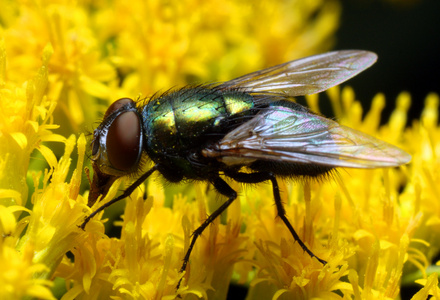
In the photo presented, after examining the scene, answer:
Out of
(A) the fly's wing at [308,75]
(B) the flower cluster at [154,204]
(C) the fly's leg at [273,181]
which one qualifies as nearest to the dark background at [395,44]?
(B) the flower cluster at [154,204]

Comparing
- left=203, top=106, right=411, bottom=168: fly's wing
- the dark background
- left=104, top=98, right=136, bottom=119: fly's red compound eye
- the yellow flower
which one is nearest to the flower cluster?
the yellow flower

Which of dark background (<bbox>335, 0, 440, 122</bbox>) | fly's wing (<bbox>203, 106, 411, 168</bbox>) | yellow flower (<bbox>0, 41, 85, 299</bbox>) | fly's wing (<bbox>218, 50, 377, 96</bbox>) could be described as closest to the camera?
yellow flower (<bbox>0, 41, 85, 299</bbox>)

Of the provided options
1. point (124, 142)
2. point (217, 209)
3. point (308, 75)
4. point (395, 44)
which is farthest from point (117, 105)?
point (395, 44)

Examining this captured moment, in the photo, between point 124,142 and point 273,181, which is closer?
point 124,142

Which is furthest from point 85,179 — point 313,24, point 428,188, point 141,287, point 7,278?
point 313,24

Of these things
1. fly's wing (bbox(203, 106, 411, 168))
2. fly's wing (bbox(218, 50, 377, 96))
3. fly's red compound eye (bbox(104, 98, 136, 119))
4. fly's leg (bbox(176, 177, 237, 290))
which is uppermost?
fly's red compound eye (bbox(104, 98, 136, 119))

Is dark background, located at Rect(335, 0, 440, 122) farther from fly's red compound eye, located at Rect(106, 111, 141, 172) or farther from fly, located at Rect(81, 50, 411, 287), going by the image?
fly's red compound eye, located at Rect(106, 111, 141, 172)

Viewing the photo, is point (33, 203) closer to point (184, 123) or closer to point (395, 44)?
point (184, 123)

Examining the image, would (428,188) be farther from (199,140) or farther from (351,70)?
(199,140)
